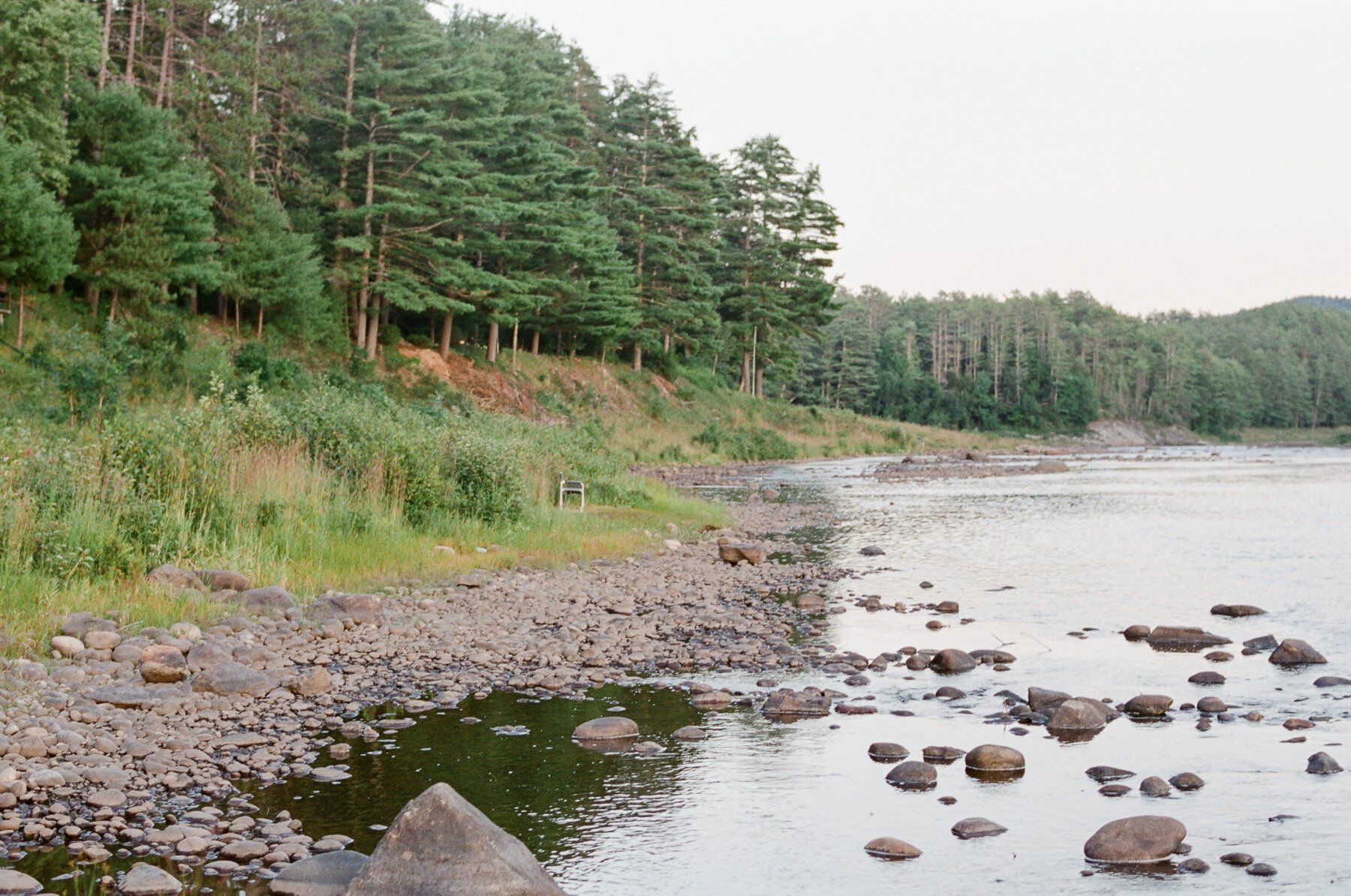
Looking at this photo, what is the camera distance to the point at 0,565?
11633mm

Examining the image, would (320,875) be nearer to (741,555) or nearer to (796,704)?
(796,704)

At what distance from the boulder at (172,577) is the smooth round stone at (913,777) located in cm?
791

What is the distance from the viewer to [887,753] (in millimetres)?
8625

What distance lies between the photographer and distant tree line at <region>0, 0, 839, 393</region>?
3066 cm

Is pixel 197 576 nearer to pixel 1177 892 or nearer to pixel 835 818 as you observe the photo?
pixel 835 818

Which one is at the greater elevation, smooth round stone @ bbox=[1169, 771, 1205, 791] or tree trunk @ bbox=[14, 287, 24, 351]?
tree trunk @ bbox=[14, 287, 24, 351]

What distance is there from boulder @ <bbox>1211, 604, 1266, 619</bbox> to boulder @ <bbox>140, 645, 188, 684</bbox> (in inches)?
485

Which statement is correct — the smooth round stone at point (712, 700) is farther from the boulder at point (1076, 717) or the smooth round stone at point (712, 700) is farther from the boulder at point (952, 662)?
the boulder at point (1076, 717)

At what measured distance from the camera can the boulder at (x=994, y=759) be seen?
8.30 metres

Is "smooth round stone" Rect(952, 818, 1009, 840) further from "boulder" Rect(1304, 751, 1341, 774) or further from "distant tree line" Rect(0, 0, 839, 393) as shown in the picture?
"distant tree line" Rect(0, 0, 839, 393)

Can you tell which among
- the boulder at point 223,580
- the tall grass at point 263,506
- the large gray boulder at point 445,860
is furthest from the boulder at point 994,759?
the boulder at point 223,580

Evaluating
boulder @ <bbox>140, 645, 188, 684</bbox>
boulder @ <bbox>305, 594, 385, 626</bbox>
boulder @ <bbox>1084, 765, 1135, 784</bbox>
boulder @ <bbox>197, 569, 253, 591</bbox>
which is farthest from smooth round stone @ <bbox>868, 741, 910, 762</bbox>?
boulder @ <bbox>197, 569, 253, 591</bbox>

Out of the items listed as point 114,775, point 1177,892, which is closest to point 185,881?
point 114,775

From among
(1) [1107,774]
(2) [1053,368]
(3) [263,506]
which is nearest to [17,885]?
(1) [1107,774]
